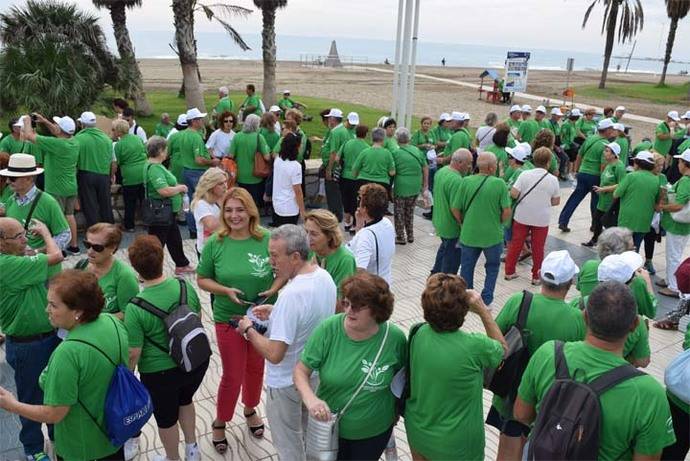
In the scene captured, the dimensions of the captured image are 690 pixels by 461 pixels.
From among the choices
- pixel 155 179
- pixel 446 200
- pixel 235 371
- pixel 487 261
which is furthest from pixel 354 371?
pixel 155 179

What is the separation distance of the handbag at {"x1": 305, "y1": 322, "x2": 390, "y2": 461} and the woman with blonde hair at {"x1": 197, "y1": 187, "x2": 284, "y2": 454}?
1.21 m

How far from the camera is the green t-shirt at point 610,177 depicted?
820cm

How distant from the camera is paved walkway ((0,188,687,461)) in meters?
4.17

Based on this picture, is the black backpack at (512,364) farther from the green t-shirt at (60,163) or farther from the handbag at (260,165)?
the green t-shirt at (60,163)

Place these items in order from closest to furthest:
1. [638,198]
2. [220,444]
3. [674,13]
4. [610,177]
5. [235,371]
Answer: [235,371], [220,444], [638,198], [610,177], [674,13]

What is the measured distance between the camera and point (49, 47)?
11039 millimetres

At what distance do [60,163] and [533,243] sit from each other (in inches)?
243

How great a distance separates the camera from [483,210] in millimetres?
Result: 6211

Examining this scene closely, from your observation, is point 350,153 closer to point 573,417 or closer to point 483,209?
point 483,209

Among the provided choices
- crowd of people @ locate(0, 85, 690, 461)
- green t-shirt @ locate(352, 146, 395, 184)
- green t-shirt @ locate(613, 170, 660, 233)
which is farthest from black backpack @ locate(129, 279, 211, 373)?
green t-shirt @ locate(613, 170, 660, 233)

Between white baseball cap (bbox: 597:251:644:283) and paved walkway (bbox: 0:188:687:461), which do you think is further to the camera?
paved walkway (bbox: 0:188:687:461)

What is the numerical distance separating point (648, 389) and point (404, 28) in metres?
10.9

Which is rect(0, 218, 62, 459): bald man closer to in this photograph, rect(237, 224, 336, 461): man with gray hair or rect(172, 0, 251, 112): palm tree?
rect(237, 224, 336, 461): man with gray hair

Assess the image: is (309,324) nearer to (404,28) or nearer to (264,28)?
(404,28)
